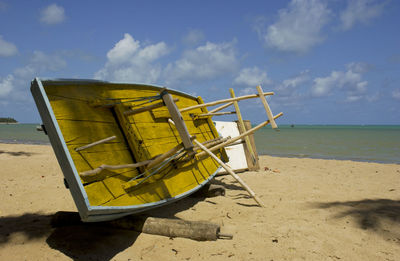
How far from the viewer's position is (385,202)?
193 inches

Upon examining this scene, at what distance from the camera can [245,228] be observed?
3.76 m

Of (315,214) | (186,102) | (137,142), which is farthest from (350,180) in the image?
(137,142)

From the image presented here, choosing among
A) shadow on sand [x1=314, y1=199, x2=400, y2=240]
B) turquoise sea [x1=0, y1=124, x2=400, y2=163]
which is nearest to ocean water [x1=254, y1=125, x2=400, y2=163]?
turquoise sea [x1=0, y1=124, x2=400, y2=163]

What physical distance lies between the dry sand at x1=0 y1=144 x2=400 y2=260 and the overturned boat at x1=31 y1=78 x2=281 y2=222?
1.89ft

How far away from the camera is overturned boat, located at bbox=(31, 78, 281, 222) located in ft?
8.84

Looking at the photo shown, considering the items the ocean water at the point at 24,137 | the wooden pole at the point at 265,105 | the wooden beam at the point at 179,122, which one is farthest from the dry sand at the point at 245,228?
the ocean water at the point at 24,137

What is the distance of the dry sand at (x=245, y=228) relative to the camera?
3043mm

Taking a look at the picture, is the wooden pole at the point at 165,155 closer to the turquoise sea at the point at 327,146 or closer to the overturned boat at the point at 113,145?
the overturned boat at the point at 113,145

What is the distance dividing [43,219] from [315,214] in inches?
168

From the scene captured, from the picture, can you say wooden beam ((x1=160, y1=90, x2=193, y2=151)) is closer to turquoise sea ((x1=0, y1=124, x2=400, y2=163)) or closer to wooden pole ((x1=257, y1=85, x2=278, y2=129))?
wooden pole ((x1=257, y1=85, x2=278, y2=129))

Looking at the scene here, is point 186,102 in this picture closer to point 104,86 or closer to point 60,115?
point 104,86

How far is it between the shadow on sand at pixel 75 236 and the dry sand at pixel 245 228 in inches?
0.4

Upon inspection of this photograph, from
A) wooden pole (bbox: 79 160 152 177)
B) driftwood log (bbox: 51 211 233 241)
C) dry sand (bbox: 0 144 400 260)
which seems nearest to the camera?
wooden pole (bbox: 79 160 152 177)

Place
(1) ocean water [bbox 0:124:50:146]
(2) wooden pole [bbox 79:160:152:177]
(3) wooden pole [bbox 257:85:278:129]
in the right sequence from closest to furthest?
(2) wooden pole [bbox 79:160:152:177] < (3) wooden pole [bbox 257:85:278:129] < (1) ocean water [bbox 0:124:50:146]
